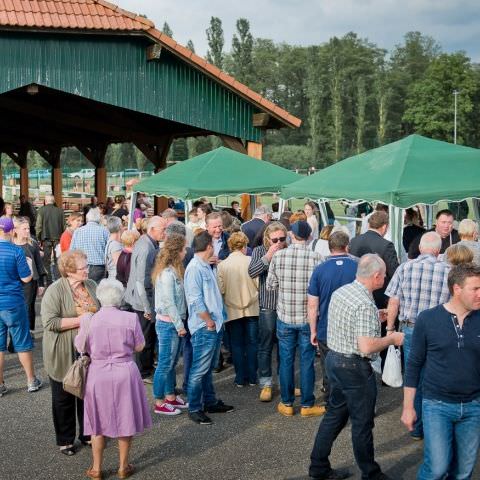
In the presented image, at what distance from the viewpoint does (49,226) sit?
1284 cm

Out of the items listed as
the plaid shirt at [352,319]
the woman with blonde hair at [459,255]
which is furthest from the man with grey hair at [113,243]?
the plaid shirt at [352,319]

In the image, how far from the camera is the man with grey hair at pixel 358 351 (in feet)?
12.7

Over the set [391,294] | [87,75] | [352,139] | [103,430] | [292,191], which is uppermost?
[352,139]

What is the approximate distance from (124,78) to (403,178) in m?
6.82

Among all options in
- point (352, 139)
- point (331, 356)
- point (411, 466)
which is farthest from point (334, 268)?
point (352, 139)

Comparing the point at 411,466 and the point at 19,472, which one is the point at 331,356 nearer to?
the point at 411,466

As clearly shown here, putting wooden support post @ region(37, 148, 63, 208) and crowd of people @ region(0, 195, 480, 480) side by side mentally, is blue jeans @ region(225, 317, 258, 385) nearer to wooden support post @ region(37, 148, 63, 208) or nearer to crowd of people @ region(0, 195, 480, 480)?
crowd of people @ region(0, 195, 480, 480)

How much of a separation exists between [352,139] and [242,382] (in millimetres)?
71427

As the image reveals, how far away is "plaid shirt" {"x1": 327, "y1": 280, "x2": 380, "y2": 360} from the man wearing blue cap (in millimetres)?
3271

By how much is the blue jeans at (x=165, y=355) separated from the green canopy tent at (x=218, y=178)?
4691 mm

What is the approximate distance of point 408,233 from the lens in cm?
815

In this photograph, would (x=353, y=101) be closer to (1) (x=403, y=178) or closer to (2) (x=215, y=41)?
(2) (x=215, y=41)

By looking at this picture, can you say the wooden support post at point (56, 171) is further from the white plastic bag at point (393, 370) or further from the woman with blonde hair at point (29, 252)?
the white plastic bag at point (393, 370)

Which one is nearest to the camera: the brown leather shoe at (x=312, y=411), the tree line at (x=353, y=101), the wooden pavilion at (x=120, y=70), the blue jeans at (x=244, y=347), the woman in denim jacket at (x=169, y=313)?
the woman in denim jacket at (x=169, y=313)
